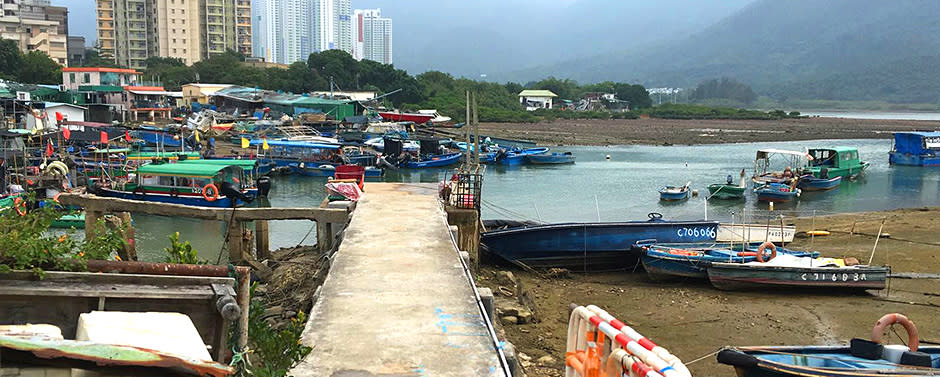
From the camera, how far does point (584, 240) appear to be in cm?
1847

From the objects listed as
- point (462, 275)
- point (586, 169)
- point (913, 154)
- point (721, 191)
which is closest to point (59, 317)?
point (462, 275)

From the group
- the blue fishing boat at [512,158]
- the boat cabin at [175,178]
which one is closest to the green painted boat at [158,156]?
the boat cabin at [175,178]

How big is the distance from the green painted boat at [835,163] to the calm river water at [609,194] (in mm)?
729

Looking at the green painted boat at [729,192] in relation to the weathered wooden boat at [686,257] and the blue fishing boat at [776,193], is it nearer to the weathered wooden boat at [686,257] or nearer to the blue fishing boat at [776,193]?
the blue fishing boat at [776,193]

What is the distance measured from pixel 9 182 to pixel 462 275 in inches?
926

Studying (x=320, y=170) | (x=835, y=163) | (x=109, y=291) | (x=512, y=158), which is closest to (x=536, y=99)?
(x=512, y=158)

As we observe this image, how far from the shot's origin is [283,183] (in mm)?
41031

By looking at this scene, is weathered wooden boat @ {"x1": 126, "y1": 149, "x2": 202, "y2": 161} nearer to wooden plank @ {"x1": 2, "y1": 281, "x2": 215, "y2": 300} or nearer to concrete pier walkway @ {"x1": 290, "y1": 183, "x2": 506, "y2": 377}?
concrete pier walkway @ {"x1": 290, "y1": 183, "x2": 506, "y2": 377}

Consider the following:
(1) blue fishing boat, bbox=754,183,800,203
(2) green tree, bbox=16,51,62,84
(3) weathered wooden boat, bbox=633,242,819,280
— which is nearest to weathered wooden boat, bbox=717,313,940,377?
(3) weathered wooden boat, bbox=633,242,819,280

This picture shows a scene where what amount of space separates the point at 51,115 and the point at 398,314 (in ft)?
164

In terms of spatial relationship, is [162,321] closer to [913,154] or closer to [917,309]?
[917,309]

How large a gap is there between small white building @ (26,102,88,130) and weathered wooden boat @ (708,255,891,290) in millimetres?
39648

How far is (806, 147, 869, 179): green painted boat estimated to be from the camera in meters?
38.3

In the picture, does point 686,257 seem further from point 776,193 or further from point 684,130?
point 684,130
